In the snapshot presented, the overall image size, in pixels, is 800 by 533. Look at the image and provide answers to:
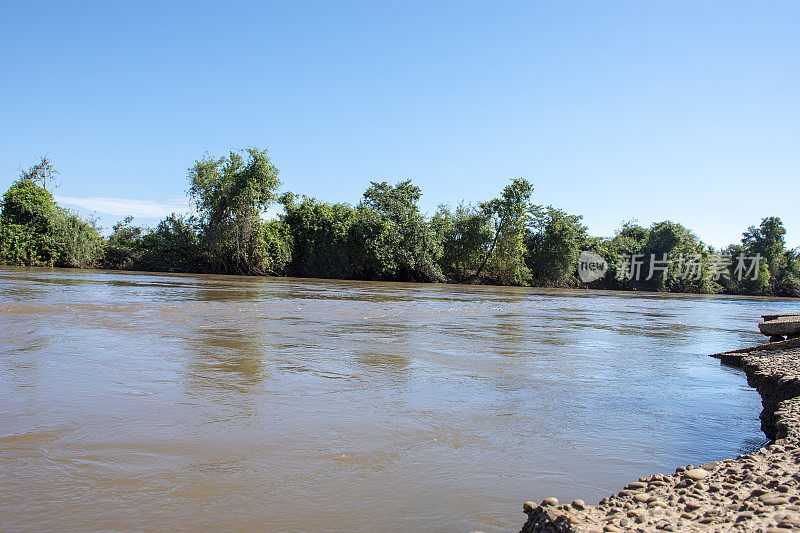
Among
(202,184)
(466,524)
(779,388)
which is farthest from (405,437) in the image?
(202,184)

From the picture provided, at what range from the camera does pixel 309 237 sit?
3416 cm

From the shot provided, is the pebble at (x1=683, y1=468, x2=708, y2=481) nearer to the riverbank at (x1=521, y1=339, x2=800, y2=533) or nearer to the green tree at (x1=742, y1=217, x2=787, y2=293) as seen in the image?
the riverbank at (x1=521, y1=339, x2=800, y2=533)

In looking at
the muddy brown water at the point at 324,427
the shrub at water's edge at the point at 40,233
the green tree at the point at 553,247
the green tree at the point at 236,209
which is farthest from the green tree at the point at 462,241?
the muddy brown water at the point at 324,427

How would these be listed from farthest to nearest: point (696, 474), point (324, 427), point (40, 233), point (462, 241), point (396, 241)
Answer: point (462, 241) < point (396, 241) < point (40, 233) < point (324, 427) < point (696, 474)

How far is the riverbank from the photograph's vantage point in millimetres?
1641

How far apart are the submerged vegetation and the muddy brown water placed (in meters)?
24.5

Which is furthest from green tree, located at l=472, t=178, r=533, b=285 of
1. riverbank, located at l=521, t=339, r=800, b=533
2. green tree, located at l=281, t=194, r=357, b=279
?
riverbank, located at l=521, t=339, r=800, b=533

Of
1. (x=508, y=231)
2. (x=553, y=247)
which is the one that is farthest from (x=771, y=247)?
(x=508, y=231)

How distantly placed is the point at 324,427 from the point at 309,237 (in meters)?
31.8

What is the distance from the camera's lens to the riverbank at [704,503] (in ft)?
5.38

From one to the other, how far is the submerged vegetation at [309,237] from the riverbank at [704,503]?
29162 millimetres

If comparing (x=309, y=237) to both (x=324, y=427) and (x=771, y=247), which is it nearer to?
(x=324, y=427)

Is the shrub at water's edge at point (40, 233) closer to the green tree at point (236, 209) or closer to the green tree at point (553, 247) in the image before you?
the green tree at point (236, 209)

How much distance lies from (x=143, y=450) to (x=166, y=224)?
3167 centimetres
